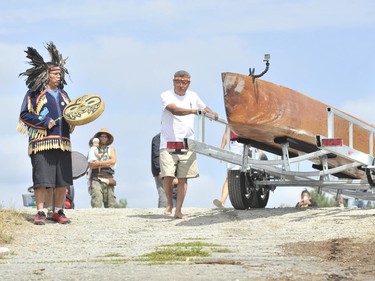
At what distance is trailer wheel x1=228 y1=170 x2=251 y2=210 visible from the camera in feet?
59.4

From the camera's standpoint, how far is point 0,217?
16.2m

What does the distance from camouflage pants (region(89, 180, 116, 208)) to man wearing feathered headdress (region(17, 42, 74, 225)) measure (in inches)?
201

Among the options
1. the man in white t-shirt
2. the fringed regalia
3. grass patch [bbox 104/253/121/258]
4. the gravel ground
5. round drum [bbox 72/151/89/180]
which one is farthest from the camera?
round drum [bbox 72/151/89/180]

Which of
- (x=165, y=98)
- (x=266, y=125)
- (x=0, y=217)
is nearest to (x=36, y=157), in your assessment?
(x=0, y=217)

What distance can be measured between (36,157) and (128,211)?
276 cm

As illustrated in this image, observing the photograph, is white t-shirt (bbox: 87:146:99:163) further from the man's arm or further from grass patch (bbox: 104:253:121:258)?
grass patch (bbox: 104:253:121:258)

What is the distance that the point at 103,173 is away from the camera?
71.2 feet

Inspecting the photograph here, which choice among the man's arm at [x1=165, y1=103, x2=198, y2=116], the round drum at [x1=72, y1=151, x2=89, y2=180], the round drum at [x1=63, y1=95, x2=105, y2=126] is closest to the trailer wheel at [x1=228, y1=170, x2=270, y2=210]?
the man's arm at [x1=165, y1=103, x2=198, y2=116]

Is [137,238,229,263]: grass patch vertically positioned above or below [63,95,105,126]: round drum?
below

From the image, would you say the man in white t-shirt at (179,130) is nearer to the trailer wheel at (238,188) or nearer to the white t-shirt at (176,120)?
the white t-shirt at (176,120)

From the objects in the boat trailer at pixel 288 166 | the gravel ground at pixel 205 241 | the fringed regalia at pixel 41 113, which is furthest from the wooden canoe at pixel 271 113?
the fringed regalia at pixel 41 113

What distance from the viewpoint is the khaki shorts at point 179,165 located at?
17.1 m

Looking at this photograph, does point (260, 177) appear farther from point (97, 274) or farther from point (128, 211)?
point (97, 274)

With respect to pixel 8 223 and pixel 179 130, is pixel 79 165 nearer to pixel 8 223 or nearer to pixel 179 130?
pixel 179 130
